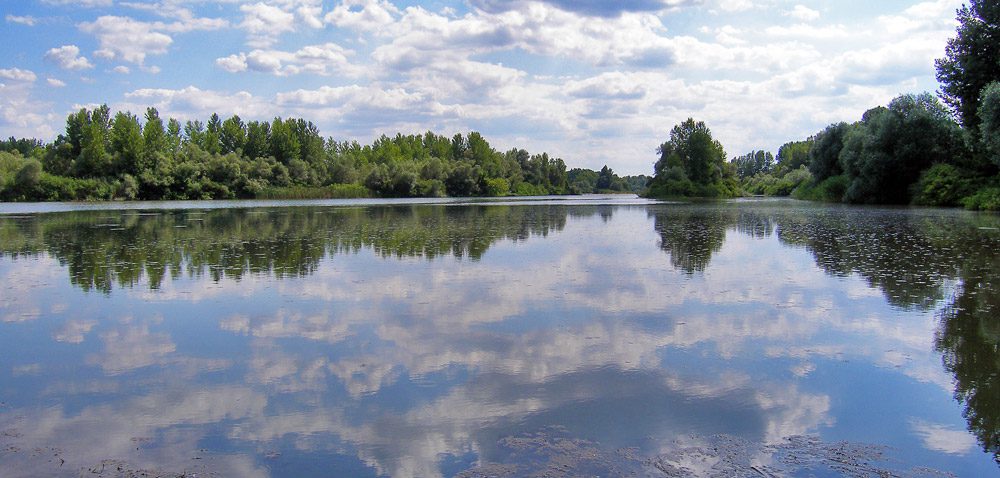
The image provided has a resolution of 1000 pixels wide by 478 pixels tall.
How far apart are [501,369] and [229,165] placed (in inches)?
3306

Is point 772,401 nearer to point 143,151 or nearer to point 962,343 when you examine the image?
point 962,343

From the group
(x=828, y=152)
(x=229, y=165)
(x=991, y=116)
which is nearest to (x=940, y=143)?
(x=991, y=116)

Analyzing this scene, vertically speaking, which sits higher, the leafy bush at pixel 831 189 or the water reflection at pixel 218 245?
the leafy bush at pixel 831 189

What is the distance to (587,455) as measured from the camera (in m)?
4.95

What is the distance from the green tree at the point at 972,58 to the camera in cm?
4038

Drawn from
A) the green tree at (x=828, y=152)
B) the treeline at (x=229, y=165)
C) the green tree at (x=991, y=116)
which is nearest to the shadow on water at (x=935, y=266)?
the green tree at (x=991, y=116)

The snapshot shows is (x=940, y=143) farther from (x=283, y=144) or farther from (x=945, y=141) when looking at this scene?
(x=283, y=144)

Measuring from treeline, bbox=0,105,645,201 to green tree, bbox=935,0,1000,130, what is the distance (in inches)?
2772

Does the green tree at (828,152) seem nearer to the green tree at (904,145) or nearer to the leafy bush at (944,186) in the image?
the green tree at (904,145)

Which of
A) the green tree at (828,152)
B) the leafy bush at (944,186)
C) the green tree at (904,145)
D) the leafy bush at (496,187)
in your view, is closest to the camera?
the leafy bush at (944,186)

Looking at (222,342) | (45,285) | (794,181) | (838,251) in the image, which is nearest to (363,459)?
(222,342)

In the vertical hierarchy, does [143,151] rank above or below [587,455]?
above

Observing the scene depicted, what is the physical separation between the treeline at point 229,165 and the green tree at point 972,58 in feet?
231

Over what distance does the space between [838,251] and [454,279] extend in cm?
1096
